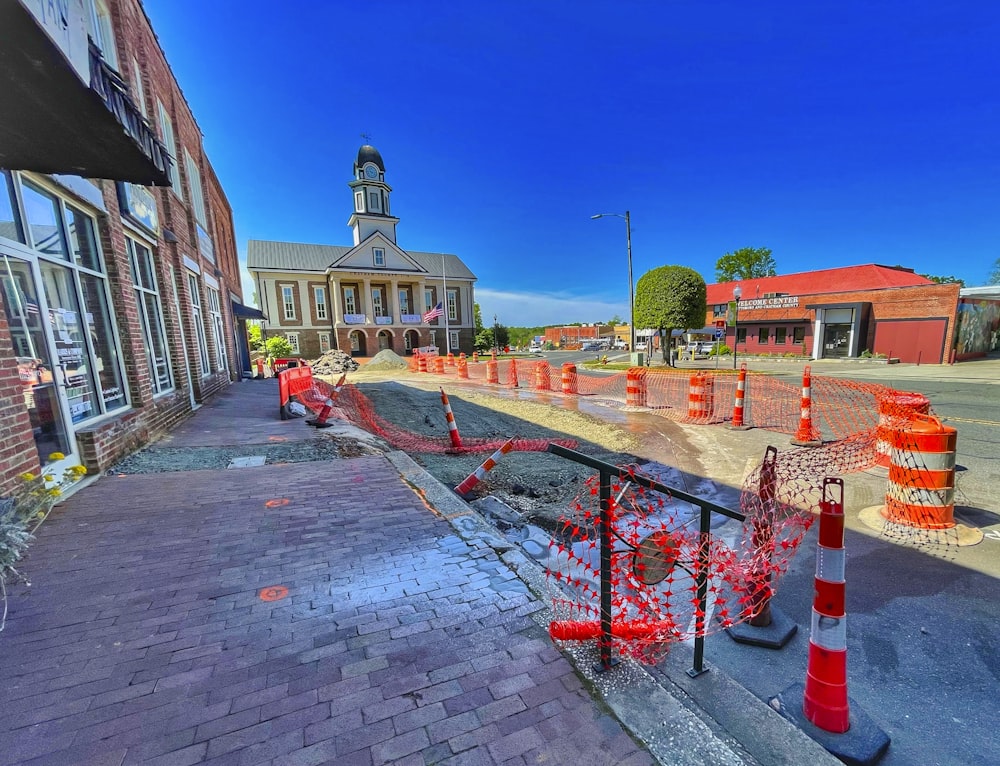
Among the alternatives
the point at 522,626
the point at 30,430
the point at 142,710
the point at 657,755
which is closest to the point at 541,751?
the point at 657,755

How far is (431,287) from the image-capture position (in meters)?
43.6

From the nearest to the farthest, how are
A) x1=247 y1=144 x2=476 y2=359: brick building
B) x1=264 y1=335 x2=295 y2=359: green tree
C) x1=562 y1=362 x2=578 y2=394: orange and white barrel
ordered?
x1=562 y1=362 x2=578 y2=394: orange and white barrel < x1=264 y1=335 x2=295 y2=359: green tree < x1=247 y1=144 x2=476 y2=359: brick building

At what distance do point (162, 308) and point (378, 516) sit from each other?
24.4ft

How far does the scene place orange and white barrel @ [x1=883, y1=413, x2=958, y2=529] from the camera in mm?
3852

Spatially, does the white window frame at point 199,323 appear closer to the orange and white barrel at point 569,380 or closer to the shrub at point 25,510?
the shrub at point 25,510

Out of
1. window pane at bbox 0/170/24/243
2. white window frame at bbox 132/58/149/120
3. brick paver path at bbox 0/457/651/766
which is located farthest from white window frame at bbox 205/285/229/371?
brick paver path at bbox 0/457/651/766

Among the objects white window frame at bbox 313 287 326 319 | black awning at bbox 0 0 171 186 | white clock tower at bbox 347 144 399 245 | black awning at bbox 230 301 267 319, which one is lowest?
black awning at bbox 230 301 267 319

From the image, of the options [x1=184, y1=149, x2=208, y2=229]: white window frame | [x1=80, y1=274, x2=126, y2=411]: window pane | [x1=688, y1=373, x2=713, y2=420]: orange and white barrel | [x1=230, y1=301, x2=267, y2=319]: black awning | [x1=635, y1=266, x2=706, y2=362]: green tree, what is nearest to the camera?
[x1=80, y1=274, x2=126, y2=411]: window pane

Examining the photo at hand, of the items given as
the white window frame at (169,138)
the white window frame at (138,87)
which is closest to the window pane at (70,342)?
the white window frame at (138,87)

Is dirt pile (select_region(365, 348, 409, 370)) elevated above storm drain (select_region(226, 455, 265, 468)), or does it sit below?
below

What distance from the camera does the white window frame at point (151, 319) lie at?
6.90 m

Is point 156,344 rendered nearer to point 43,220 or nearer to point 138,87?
point 43,220

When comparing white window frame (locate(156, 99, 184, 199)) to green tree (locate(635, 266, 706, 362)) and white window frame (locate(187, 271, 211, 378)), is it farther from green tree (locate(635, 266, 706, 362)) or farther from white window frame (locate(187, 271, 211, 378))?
green tree (locate(635, 266, 706, 362))

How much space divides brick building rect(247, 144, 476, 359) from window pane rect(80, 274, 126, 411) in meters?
32.8
